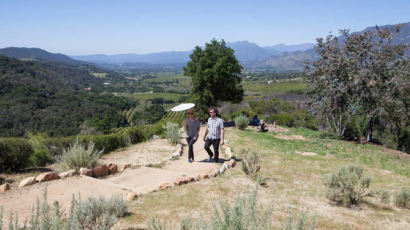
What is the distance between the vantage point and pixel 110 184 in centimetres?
659

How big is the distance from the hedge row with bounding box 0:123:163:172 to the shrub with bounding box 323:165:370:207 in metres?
7.62

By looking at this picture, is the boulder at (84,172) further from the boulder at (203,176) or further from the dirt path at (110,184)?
the boulder at (203,176)

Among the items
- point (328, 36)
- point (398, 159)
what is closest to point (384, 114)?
point (398, 159)

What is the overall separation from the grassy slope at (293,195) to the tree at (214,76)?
11523 mm

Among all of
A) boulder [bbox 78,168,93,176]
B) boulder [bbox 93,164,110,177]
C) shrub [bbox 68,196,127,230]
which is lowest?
boulder [bbox 93,164,110,177]

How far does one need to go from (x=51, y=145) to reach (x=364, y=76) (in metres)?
16.4

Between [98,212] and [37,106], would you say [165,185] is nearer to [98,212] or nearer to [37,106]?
[98,212]

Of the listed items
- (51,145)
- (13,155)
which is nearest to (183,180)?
(13,155)

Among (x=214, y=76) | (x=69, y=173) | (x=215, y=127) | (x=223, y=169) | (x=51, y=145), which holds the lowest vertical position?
(x=51, y=145)

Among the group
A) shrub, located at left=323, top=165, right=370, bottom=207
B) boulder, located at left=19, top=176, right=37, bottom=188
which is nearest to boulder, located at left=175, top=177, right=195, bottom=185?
shrub, located at left=323, top=165, right=370, bottom=207

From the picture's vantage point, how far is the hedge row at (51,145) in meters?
8.30

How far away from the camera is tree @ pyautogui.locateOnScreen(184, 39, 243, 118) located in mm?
22078

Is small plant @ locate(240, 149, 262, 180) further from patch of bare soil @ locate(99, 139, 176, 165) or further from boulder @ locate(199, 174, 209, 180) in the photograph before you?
patch of bare soil @ locate(99, 139, 176, 165)

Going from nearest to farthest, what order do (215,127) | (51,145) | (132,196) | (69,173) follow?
(132,196)
(69,173)
(215,127)
(51,145)
